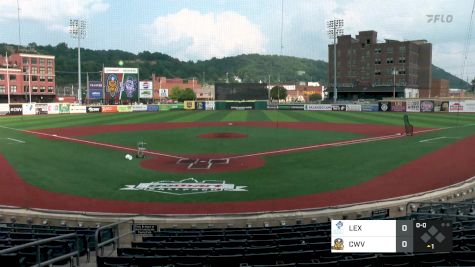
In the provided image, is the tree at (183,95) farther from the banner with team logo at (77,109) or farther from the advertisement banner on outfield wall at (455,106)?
the advertisement banner on outfield wall at (455,106)

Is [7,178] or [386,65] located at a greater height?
[386,65]

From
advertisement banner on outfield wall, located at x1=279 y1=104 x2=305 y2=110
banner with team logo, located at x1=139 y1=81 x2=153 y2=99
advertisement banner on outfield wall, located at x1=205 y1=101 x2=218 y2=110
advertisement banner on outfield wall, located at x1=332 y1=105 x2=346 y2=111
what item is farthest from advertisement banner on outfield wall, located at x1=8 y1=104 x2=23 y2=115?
advertisement banner on outfield wall, located at x1=332 y1=105 x2=346 y2=111

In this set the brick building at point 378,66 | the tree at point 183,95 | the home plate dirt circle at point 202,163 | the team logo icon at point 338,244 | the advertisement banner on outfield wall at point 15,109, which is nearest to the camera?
the team logo icon at point 338,244

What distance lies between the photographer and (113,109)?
79.8 meters

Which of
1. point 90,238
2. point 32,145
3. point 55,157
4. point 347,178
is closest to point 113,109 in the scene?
point 32,145

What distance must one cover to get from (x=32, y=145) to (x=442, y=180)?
2876 cm

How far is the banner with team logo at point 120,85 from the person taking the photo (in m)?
85.4

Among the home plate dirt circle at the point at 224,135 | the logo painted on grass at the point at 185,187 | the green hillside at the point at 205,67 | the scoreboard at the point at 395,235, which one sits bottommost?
the logo painted on grass at the point at 185,187

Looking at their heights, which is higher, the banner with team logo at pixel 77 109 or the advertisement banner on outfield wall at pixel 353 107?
the advertisement banner on outfield wall at pixel 353 107

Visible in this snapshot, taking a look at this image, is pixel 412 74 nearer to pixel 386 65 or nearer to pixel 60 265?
pixel 386 65

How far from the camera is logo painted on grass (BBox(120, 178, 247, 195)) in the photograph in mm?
17609

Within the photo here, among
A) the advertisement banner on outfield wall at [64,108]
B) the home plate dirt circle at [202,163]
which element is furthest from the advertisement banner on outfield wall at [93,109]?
the home plate dirt circle at [202,163]

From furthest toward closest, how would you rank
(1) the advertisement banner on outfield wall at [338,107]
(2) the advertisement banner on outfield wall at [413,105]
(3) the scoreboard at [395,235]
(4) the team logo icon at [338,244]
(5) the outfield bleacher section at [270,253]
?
(1) the advertisement banner on outfield wall at [338,107] → (2) the advertisement banner on outfield wall at [413,105] → (4) the team logo icon at [338,244] → (5) the outfield bleacher section at [270,253] → (3) the scoreboard at [395,235]

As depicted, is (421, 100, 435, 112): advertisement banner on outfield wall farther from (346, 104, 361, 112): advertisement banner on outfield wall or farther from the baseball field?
the baseball field
